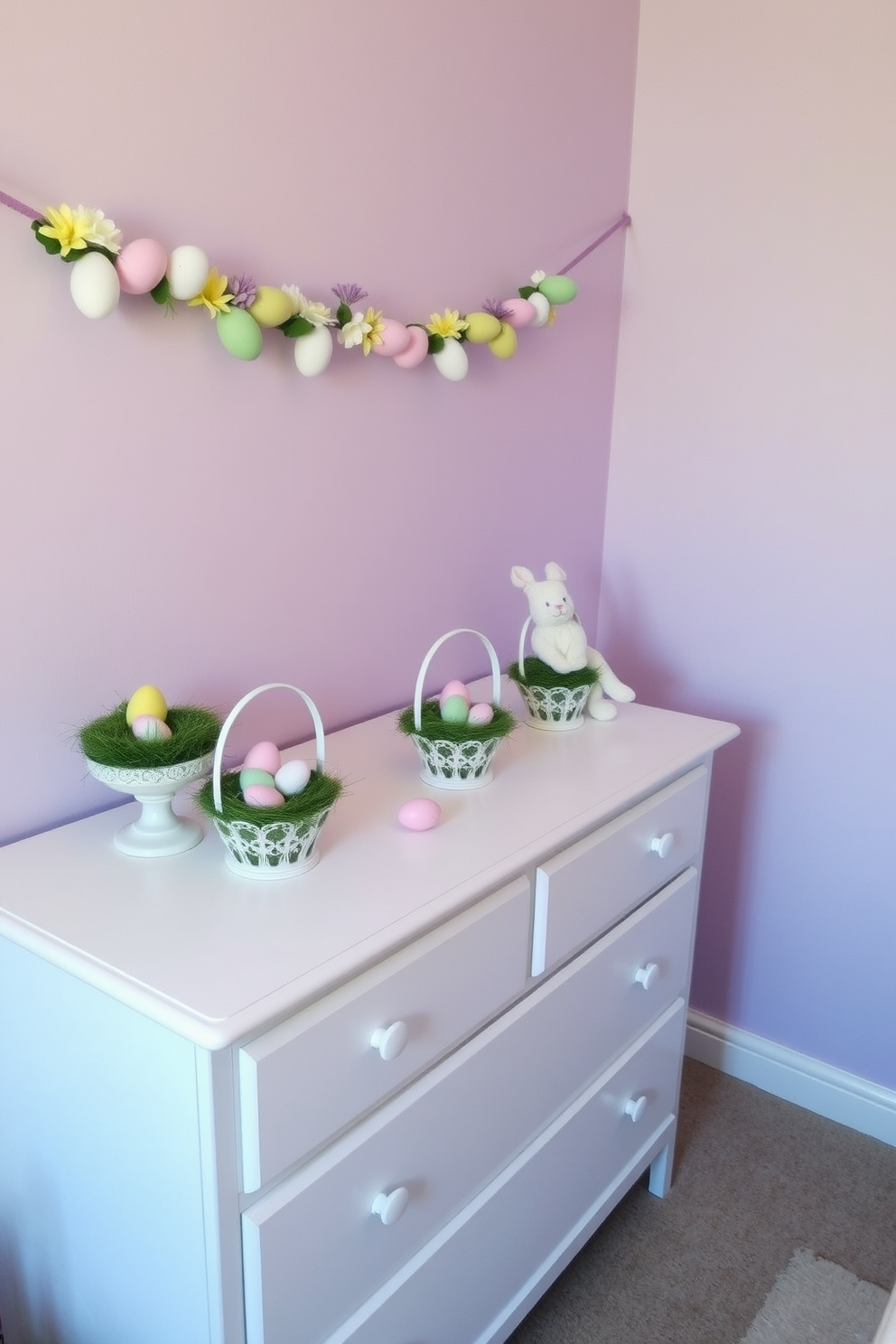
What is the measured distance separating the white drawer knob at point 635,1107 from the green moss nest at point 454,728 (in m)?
0.65

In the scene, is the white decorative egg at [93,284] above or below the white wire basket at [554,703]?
above

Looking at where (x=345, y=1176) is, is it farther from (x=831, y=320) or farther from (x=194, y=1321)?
(x=831, y=320)

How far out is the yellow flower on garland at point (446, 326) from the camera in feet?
5.18

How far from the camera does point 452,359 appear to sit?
1586 millimetres

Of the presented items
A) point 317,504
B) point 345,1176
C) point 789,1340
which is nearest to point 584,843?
point 345,1176

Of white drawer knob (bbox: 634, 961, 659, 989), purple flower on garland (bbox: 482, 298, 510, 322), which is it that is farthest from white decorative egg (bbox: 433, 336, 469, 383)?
white drawer knob (bbox: 634, 961, 659, 989)

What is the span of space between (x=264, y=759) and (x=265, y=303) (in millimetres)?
566

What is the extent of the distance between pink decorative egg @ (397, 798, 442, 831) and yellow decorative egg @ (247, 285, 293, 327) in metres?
0.63

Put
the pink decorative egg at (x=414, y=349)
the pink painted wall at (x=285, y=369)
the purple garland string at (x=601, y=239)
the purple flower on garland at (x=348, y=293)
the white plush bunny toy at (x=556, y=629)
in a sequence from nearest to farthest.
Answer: the pink painted wall at (x=285, y=369), the purple flower on garland at (x=348, y=293), the pink decorative egg at (x=414, y=349), the white plush bunny toy at (x=556, y=629), the purple garland string at (x=601, y=239)

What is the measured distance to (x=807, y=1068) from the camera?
2.05 metres

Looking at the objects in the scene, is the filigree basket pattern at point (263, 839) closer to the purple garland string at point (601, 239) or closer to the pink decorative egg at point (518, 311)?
the pink decorative egg at point (518, 311)

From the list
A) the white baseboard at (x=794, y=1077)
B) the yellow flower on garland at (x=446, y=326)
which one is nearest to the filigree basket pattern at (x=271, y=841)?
the yellow flower on garland at (x=446, y=326)

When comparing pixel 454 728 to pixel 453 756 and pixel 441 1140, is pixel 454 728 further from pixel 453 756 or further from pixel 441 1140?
pixel 441 1140

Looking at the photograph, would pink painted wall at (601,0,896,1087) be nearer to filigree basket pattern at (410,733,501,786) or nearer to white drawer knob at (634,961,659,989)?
white drawer knob at (634,961,659,989)
